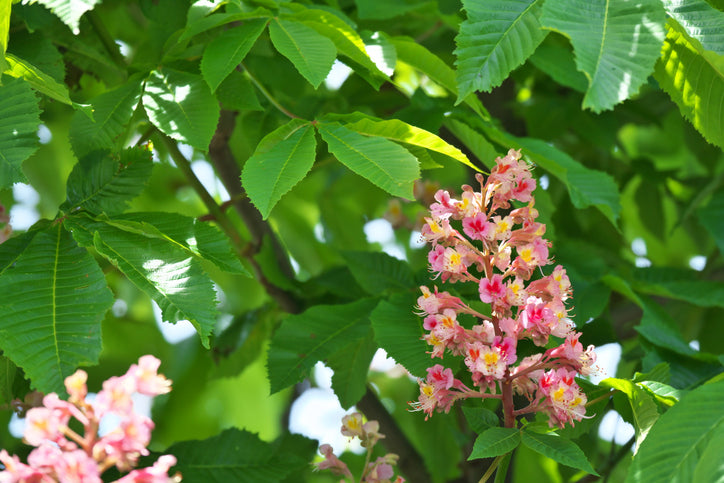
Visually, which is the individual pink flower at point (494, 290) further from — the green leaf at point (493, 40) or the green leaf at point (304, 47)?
the green leaf at point (304, 47)

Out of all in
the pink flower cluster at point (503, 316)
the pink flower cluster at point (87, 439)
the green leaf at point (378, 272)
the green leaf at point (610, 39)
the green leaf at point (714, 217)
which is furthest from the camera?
the green leaf at point (714, 217)

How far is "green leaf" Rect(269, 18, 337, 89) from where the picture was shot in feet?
3.11

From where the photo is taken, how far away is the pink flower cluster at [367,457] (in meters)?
1.03

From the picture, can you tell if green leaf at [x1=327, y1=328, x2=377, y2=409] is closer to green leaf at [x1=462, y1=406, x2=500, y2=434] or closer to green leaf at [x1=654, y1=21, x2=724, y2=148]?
green leaf at [x1=462, y1=406, x2=500, y2=434]

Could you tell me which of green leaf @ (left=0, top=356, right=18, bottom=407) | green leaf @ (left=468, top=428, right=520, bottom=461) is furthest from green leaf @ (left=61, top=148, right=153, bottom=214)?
green leaf @ (left=468, top=428, right=520, bottom=461)

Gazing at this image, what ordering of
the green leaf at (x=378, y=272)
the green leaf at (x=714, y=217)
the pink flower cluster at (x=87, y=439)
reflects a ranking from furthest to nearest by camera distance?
the green leaf at (x=714, y=217) < the green leaf at (x=378, y=272) < the pink flower cluster at (x=87, y=439)

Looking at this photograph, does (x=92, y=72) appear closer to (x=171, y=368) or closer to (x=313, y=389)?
(x=171, y=368)

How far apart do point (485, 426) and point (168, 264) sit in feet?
1.40

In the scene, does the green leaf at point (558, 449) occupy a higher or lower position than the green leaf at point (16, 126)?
lower

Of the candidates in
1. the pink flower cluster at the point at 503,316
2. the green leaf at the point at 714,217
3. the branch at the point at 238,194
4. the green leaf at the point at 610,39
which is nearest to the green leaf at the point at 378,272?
the branch at the point at 238,194

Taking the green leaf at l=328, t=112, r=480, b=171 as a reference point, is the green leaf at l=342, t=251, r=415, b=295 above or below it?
below

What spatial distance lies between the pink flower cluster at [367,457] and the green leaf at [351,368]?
0.11ft

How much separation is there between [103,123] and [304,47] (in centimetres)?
32

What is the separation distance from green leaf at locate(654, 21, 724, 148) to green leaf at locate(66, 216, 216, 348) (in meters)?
0.64
